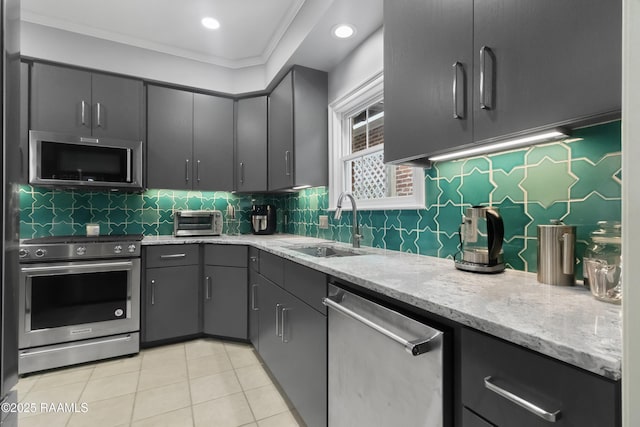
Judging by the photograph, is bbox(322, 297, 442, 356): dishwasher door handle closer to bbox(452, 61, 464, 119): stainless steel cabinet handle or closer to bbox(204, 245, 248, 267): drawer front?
bbox(452, 61, 464, 119): stainless steel cabinet handle

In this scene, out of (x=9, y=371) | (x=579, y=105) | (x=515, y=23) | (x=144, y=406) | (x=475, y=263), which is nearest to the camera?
(x=9, y=371)

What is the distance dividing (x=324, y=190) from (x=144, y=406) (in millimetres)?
1939

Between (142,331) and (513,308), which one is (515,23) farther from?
(142,331)

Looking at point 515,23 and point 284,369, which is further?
point 284,369

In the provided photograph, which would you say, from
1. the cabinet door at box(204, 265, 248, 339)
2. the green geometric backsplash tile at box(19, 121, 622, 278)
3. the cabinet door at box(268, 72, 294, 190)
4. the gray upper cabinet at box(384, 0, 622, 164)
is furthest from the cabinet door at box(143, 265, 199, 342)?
the gray upper cabinet at box(384, 0, 622, 164)

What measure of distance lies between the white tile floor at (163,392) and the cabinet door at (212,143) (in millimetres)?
1574

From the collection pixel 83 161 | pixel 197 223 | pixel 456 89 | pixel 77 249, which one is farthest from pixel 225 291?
pixel 456 89

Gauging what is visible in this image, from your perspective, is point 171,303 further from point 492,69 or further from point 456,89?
point 492,69

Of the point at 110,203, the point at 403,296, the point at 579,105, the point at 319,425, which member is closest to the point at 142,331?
the point at 110,203

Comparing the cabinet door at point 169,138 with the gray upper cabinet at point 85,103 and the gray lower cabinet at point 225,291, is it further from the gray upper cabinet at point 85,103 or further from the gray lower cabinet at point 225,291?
the gray lower cabinet at point 225,291

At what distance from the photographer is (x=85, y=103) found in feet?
8.35

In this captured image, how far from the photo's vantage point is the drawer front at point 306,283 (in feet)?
4.53

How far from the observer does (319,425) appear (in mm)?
1384

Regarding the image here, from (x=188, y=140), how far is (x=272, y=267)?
67.9 inches
